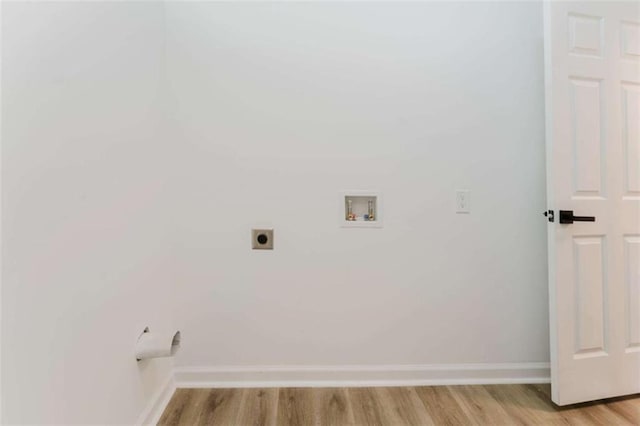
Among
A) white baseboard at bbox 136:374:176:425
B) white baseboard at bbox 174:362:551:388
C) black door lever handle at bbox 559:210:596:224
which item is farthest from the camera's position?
white baseboard at bbox 174:362:551:388

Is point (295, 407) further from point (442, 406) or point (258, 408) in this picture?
point (442, 406)

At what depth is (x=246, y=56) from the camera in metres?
1.66

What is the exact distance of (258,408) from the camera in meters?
1.49

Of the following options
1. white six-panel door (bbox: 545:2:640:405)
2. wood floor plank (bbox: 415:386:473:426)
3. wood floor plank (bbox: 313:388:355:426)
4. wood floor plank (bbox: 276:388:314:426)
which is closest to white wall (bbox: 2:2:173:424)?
wood floor plank (bbox: 276:388:314:426)

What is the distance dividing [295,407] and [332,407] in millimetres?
184

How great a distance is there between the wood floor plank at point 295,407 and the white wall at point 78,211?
0.62 meters

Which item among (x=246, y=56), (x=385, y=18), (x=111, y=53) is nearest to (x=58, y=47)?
(x=111, y=53)

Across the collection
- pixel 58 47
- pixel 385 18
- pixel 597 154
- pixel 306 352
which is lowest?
pixel 306 352

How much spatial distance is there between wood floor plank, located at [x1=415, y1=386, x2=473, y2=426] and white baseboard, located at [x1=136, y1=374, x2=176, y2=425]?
130 cm

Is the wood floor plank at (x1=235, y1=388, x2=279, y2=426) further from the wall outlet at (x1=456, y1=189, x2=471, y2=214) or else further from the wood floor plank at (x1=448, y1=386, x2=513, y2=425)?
the wall outlet at (x1=456, y1=189, x2=471, y2=214)

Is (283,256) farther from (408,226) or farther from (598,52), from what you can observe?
(598,52)

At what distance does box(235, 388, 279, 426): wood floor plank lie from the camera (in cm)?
140

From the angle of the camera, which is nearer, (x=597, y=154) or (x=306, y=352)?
(x=597, y=154)

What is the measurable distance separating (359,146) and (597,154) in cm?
122
